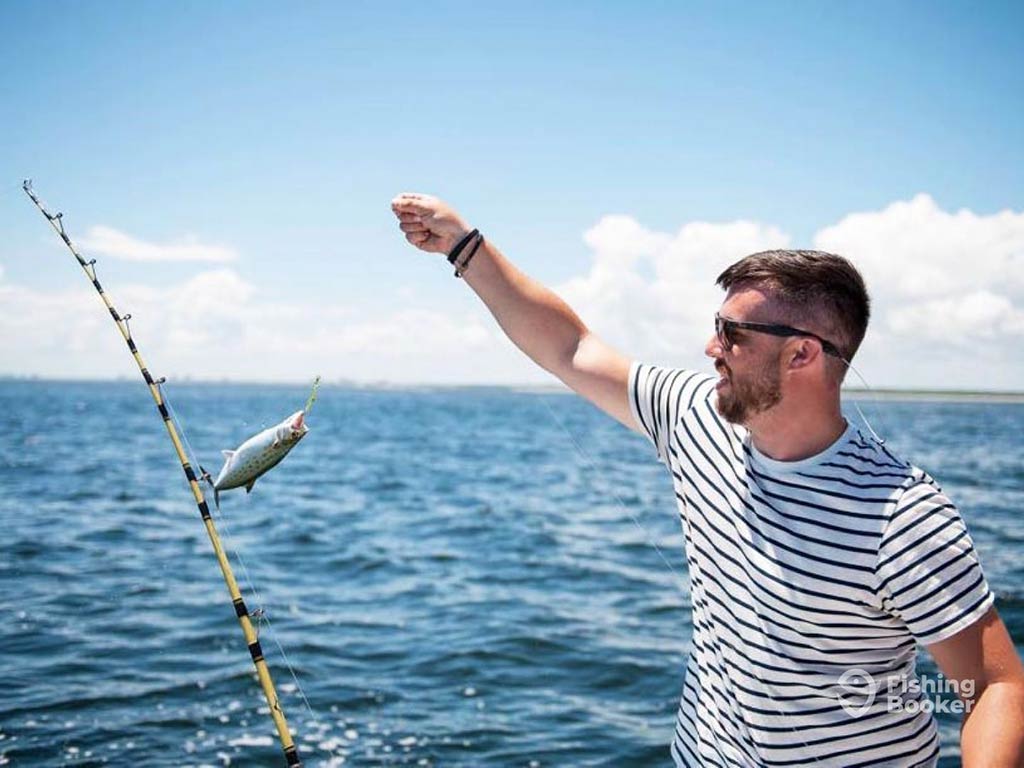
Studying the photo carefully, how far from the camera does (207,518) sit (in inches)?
171

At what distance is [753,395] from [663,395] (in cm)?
51

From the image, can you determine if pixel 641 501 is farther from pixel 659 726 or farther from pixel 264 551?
pixel 659 726

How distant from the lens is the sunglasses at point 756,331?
2.67m

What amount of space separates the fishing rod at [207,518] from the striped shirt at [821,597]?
187 centimetres

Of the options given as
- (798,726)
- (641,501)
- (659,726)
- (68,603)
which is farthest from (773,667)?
(641,501)

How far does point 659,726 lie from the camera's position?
27.9 feet

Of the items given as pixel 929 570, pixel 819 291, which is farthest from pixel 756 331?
pixel 929 570

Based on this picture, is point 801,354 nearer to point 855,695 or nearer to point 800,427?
point 800,427

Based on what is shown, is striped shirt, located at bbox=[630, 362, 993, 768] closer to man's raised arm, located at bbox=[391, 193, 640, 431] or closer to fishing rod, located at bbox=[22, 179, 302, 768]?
man's raised arm, located at bbox=[391, 193, 640, 431]

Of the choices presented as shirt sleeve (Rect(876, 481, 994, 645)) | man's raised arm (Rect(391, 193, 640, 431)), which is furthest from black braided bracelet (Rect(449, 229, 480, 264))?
shirt sleeve (Rect(876, 481, 994, 645))

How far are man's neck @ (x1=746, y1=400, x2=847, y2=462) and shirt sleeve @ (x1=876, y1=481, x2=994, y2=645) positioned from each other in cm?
33

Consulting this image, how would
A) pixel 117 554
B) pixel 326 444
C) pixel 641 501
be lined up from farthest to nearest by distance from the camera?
pixel 326 444
pixel 641 501
pixel 117 554

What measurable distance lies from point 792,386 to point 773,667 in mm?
879

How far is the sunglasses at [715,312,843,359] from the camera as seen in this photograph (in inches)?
105
